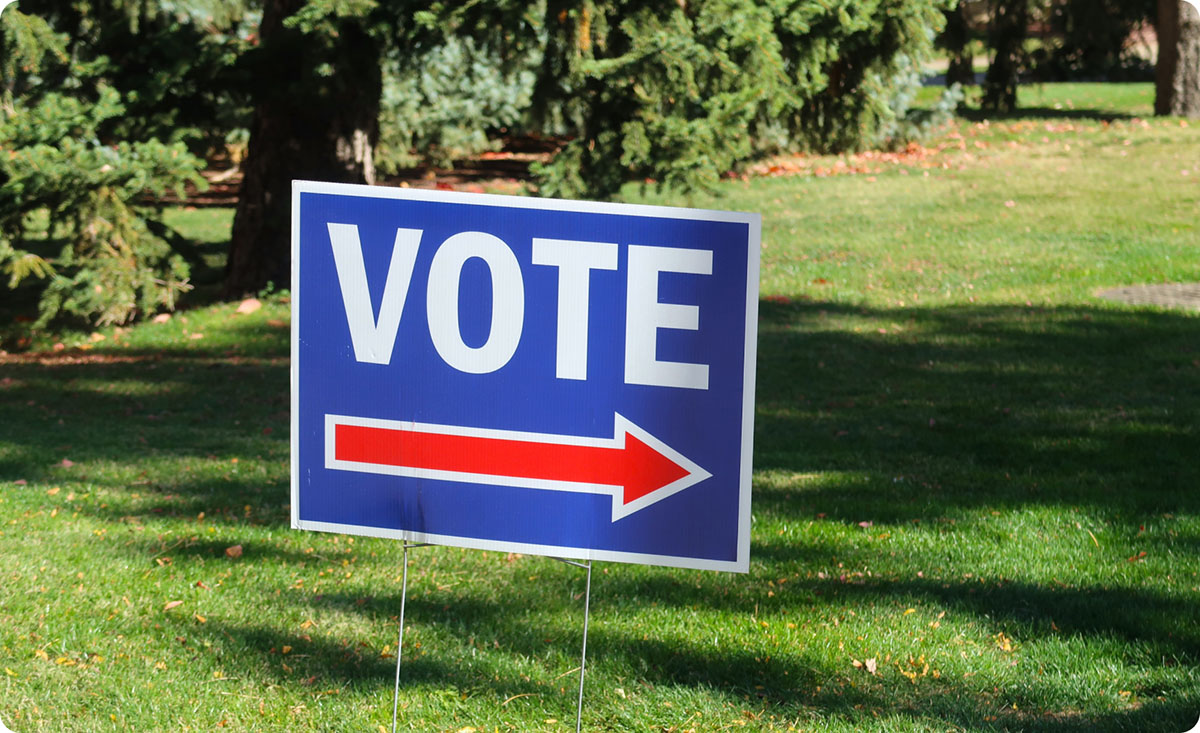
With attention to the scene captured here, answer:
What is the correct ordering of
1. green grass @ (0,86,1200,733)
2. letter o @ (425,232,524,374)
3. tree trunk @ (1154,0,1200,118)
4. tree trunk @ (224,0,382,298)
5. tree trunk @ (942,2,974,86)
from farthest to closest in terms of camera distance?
tree trunk @ (942,2,974,86) < tree trunk @ (1154,0,1200,118) < tree trunk @ (224,0,382,298) < green grass @ (0,86,1200,733) < letter o @ (425,232,524,374)

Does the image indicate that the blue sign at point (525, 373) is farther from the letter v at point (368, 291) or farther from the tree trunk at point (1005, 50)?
the tree trunk at point (1005, 50)

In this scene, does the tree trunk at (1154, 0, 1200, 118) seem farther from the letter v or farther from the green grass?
the letter v

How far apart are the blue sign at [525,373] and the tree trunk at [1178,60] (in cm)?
2145

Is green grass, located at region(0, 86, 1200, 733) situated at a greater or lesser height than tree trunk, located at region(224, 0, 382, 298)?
lesser

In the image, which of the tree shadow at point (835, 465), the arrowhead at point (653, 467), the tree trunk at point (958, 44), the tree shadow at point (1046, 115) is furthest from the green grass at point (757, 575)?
the tree trunk at point (958, 44)

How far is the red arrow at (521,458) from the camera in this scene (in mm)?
3051

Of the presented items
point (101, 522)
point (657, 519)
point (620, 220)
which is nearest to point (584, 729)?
point (657, 519)

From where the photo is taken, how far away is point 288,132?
13023 millimetres

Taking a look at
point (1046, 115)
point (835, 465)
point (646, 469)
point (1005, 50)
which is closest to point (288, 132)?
point (835, 465)

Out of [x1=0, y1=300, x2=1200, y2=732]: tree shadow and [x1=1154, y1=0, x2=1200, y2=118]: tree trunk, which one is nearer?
[x1=0, y1=300, x2=1200, y2=732]: tree shadow

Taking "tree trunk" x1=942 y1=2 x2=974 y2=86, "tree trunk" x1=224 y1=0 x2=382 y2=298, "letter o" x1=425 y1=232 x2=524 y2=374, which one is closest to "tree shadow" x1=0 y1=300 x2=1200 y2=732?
"letter o" x1=425 y1=232 x2=524 y2=374

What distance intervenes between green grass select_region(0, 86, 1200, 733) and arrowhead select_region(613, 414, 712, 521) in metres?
1.22

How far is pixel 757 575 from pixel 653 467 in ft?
8.00

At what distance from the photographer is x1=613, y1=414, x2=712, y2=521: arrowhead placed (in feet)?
9.98
